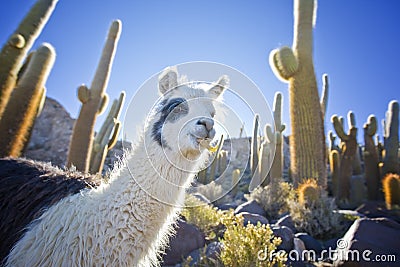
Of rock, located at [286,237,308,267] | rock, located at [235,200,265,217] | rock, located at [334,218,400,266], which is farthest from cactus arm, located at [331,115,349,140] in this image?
rock, located at [286,237,308,267]

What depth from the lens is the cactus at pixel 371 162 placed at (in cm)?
1044

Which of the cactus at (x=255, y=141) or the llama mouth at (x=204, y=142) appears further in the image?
the cactus at (x=255, y=141)

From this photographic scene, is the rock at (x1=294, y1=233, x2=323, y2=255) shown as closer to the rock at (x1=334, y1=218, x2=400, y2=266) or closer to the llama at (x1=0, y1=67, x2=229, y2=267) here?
the rock at (x1=334, y1=218, x2=400, y2=266)

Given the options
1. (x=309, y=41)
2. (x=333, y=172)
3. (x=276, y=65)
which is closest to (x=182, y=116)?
(x=276, y=65)

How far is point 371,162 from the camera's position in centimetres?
1084

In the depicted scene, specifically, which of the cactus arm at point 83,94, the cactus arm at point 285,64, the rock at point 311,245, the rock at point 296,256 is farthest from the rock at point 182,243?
the cactus arm at point 83,94

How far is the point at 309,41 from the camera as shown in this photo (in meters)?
8.27

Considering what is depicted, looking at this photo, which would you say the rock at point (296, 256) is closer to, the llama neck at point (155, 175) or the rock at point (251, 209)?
the llama neck at point (155, 175)

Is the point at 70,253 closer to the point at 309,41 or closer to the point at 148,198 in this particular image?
the point at 148,198

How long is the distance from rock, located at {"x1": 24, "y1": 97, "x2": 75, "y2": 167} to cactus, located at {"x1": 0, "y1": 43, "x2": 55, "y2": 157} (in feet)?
36.9

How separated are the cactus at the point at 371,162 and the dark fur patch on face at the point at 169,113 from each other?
10889 mm

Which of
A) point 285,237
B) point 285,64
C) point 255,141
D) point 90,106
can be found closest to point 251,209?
point 255,141

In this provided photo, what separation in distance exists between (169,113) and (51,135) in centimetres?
2286

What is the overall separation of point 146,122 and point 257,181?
921 cm
